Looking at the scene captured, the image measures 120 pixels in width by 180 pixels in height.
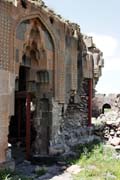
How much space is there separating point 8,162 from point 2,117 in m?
1.00

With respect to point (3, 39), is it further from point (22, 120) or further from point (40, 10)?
point (22, 120)

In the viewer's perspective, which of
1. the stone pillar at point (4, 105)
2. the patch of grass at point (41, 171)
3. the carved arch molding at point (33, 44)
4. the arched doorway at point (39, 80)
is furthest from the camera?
the arched doorway at point (39, 80)

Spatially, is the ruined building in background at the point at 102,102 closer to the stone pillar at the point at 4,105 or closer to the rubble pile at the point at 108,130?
the rubble pile at the point at 108,130

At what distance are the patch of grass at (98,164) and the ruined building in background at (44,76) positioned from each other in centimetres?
82

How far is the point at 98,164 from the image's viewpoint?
9.74m

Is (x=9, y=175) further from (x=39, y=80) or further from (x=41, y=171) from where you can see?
(x=39, y=80)

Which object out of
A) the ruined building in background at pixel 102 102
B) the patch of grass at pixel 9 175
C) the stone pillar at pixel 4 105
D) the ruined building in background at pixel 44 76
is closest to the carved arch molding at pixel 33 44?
the ruined building in background at pixel 44 76

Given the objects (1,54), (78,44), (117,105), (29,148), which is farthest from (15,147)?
(117,105)

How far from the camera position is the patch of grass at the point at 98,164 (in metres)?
8.74

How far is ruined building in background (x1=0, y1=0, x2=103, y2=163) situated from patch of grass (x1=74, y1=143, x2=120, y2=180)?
824 millimetres

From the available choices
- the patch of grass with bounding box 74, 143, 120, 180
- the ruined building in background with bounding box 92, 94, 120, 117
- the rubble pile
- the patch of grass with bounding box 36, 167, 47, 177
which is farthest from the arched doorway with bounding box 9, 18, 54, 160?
the ruined building in background with bounding box 92, 94, 120, 117

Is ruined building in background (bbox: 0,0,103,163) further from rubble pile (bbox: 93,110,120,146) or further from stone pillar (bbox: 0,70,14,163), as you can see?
rubble pile (bbox: 93,110,120,146)

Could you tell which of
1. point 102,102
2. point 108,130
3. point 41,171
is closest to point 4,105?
point 41,171

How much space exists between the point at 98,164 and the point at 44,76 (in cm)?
280
